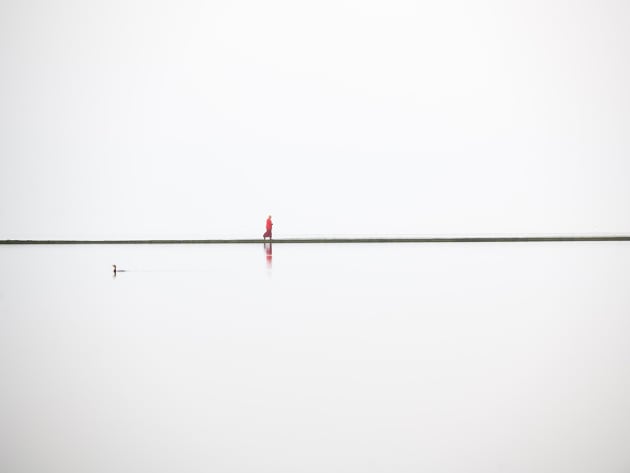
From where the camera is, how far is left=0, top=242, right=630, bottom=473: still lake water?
8.98ft

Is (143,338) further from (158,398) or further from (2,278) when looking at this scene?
(2,278)

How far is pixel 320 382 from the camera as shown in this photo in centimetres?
380

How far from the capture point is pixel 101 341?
17.6 ft

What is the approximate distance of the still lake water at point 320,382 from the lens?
274 cm

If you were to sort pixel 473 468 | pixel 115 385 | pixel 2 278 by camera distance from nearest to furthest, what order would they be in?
pixel 473 468 < pixel 115 385 < pixel 2 278

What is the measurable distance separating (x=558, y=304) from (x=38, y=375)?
20.8 feet

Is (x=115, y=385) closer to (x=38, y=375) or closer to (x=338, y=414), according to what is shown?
(x=38, y=375)

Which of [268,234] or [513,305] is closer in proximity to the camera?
[513,305]

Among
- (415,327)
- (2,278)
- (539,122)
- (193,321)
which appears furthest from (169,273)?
(539,122)

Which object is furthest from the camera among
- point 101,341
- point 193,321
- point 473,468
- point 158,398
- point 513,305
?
point 513,305

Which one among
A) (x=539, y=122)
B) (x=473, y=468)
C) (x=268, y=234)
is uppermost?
(x=539, y=122)

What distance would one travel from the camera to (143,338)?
17.8 ft

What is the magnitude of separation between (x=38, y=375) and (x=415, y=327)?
372cm

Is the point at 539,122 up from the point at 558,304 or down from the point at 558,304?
up
